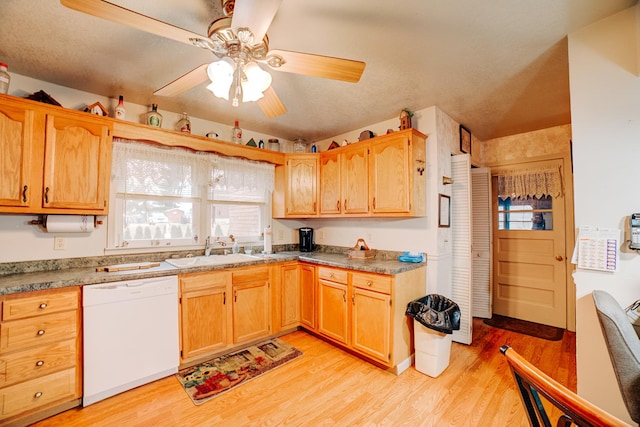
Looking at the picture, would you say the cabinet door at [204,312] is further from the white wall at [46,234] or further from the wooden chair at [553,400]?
the wooden chair at [553,400]

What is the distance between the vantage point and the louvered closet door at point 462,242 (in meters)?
2.90

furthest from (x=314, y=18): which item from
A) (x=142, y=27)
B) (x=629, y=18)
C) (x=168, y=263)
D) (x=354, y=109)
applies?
(x=168, y=263)

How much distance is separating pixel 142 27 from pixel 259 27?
0.55 meters

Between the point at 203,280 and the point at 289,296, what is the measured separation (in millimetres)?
1050

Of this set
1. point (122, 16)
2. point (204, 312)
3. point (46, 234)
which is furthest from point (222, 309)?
point (122, 16)

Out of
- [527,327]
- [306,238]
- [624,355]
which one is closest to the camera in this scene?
[624,355]

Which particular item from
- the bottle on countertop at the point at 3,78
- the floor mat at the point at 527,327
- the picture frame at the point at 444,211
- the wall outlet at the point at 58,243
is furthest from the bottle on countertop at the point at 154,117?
the floor mat at the point at 527,327

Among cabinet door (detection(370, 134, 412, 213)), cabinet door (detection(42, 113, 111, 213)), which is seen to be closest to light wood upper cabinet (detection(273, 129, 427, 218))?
cabinet door (detection(370, 134, 412, 213))

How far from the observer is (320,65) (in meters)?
1.51

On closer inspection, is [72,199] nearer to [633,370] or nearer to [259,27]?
[259,27]

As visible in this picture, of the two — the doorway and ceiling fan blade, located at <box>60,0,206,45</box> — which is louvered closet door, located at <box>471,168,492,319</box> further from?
ceiling fan blade, located at <box>60,0,206,45</box>

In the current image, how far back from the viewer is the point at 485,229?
357 centimetres

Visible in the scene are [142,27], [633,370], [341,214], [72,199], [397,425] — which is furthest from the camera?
[341,214]

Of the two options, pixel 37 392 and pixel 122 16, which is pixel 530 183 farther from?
pixel 37 392
